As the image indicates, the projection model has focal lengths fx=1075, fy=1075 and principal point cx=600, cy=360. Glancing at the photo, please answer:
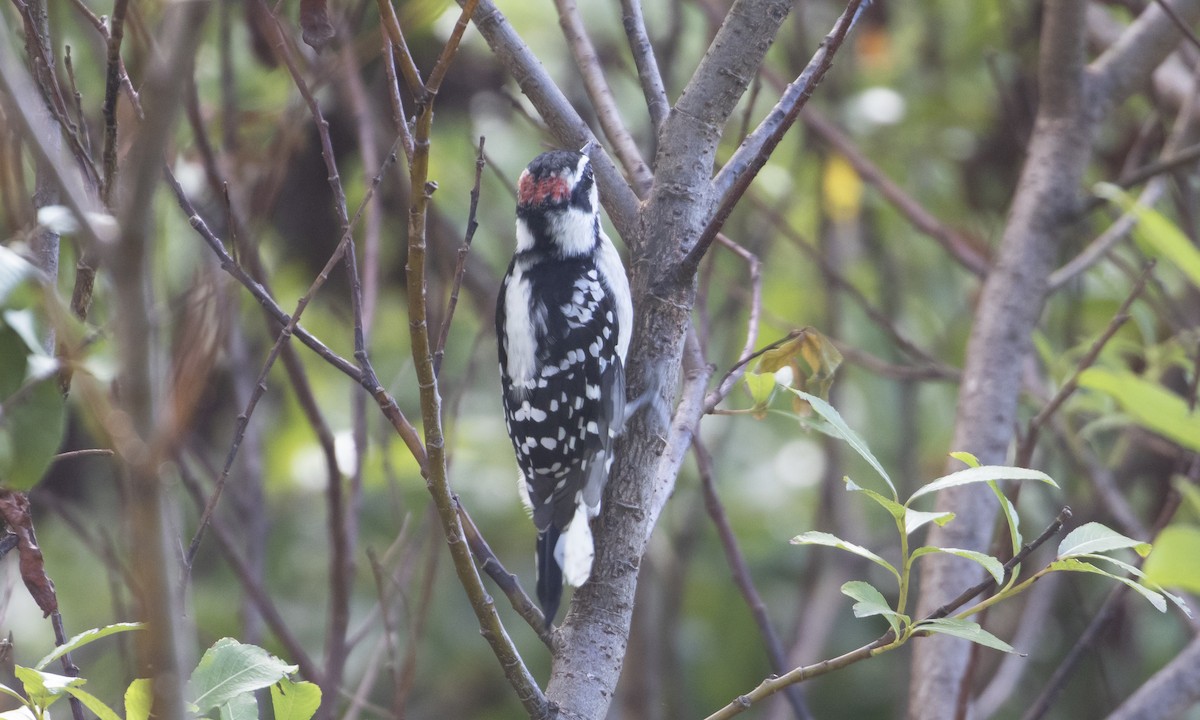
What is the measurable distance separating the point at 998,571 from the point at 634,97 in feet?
11.1

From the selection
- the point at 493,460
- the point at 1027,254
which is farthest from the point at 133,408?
the point at 493,460

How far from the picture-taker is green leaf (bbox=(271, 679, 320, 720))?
1.19 m

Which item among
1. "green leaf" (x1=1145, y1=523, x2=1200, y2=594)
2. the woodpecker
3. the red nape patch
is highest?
the red nape patch

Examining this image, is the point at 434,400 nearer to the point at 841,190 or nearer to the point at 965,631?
the point at 965,631

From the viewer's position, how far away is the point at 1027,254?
246 centimetres

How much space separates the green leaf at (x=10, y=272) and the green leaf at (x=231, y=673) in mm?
489

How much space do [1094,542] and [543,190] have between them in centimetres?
185

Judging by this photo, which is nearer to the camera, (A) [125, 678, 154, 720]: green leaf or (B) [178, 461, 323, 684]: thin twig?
(A) [125, 678, 154, 720]: green leaf

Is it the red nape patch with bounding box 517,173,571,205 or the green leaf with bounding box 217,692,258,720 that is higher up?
the red nape patch with bounding box 517,173,571,205

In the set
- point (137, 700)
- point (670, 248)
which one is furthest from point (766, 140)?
point (137, 700)

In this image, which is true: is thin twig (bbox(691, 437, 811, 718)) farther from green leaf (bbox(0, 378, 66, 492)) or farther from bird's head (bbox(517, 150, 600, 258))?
green leaf (bbox(0, 378, 66, 492))

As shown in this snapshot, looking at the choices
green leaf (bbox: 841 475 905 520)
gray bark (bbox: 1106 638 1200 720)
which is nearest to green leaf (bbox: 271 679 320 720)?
green leaf (bbox: 841 475 905 520)

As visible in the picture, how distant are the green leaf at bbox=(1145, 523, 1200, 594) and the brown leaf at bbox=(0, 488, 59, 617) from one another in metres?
1.17

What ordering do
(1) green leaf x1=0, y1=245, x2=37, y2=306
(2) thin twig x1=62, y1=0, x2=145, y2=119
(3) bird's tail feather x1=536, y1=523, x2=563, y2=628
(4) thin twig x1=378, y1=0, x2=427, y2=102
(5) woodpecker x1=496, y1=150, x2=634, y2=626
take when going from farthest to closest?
1. (5) woodpecker x1=496, y1=150, x2=634, y2=626
2. (3) bird's tail feather x1=536, y1=523, x2=563, y2=628
3. (2) thin twig x1=62, y1=0, x2=145, y2=119
4. (4) thin twig x1=378, y1=0, x2=427, y2=102
5. (1) green leaf x1=0, y1=245, x2=37, y2=306
